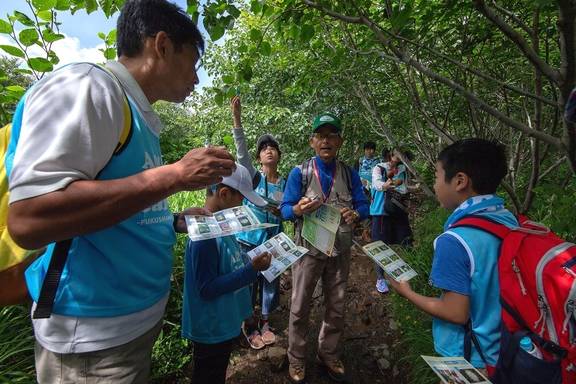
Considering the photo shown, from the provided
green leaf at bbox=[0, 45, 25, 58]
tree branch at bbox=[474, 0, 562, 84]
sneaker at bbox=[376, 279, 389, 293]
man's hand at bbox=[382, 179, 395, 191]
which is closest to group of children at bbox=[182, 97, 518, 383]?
tree branch at bbox=[474, 0, 562, 84]

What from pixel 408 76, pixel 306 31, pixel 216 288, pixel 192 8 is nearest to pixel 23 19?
pixel 192 8

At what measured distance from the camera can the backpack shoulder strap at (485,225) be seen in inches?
56.9

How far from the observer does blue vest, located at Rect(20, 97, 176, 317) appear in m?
1.01

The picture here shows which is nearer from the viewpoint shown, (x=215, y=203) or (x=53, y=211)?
(x=53, y=211)

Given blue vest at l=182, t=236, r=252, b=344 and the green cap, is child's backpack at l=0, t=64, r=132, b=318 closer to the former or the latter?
blue vest at l=182, t=236, r=252, b=344

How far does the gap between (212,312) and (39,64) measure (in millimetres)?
1955

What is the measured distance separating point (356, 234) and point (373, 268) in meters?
1.96

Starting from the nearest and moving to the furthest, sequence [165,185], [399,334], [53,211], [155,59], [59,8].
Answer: [53,211] < [165,185] < [155,59] < [59,8] < [399,334]

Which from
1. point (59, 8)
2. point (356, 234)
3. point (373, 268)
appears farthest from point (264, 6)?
point (356, 234)

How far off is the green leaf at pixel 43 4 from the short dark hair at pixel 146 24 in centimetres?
85

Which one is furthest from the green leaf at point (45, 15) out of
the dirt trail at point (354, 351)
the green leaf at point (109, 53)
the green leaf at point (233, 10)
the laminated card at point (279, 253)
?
the dirt trail at point (354, 351)

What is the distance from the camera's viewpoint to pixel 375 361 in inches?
127

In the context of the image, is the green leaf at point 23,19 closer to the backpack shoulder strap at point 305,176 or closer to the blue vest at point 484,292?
the backpack shoulder strap at point 305,176

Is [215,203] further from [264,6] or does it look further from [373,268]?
[373,268]
